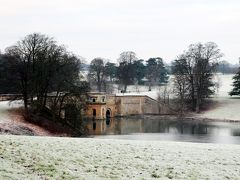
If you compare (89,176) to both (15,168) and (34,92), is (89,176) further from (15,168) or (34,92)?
(34,92)

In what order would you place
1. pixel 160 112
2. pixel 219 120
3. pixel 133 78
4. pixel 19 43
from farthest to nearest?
pixel 133 78
pixel 160 112
pixel 219 120
pixel 19 43

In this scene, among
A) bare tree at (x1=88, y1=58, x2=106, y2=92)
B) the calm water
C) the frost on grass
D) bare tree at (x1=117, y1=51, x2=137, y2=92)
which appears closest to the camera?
the frost on grass

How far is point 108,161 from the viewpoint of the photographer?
16.9 metres

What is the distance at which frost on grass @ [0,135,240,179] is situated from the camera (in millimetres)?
14250

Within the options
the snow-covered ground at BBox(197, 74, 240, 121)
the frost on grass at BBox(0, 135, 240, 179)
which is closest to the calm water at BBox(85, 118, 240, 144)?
the snow-covered ground at BBox(197, 74, 240, 121)

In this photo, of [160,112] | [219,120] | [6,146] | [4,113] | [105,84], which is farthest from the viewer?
[105,84]

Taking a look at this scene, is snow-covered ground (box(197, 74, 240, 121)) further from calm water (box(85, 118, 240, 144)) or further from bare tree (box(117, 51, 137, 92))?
bare tree (box(117, 51, 137, 92))

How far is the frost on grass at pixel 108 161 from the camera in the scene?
1425cm

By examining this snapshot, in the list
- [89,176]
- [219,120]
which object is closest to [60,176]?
[89,176]

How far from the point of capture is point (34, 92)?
4809 cm

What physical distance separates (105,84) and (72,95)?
59.2 metres

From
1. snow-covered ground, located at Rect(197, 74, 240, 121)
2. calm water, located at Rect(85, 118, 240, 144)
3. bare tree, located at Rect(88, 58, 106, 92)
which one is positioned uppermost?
bare tree, located at Rect(88, 58, 106, 92)

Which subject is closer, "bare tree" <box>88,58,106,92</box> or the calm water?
the calm water

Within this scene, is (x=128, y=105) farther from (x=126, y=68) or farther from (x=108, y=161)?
(x=108, y=161)
